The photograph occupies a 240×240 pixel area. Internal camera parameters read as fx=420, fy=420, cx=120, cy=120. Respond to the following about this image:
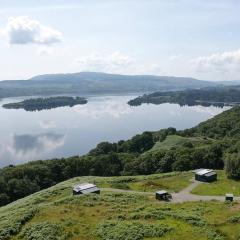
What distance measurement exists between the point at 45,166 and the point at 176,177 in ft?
172

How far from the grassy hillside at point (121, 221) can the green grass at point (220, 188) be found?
35.8 ft

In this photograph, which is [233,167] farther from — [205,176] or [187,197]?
[187,197]

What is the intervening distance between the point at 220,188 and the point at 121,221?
29423 mm

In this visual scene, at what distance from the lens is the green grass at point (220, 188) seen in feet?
231

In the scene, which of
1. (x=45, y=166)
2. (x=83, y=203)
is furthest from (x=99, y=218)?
(x=45, y=166)

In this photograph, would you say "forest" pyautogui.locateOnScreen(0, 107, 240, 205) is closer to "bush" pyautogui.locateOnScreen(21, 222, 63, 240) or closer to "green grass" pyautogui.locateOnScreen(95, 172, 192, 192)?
"green grass" pyautogui.locateOnScreen(95, 172, 192, 192)

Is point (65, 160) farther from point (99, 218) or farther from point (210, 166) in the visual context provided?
point (99, 218)

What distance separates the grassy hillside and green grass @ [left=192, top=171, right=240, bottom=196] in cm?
1090

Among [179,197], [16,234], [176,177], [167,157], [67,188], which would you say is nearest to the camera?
[16,234]

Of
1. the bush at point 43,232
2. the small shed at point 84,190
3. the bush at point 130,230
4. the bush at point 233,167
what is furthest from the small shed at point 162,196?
the bush at point 233,167

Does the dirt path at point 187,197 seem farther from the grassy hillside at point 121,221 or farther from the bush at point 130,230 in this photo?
the bush at point 130,230

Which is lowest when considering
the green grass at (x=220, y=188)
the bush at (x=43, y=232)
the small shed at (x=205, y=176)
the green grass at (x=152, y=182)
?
the green grass at (x=152, y=182)

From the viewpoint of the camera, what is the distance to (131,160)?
133625 mm

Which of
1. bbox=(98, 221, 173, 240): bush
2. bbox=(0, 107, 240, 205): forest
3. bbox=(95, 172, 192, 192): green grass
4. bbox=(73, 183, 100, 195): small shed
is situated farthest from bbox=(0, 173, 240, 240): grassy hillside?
bbox=(0, 107, 240, 205): forest
